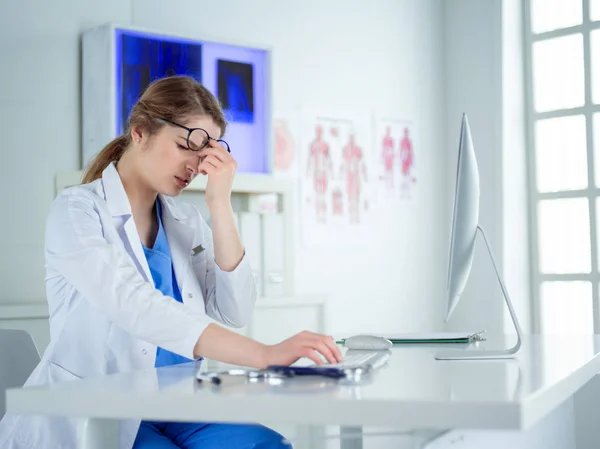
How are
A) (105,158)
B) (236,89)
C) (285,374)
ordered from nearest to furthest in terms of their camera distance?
(285,374)
(105,158)
(236,89)

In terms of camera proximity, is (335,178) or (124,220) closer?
(124,220)

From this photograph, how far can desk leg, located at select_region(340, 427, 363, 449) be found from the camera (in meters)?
1.65

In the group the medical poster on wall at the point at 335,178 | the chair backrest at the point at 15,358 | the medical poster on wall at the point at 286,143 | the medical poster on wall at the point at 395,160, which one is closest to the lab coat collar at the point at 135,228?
the chair backrest at the point at 15,358

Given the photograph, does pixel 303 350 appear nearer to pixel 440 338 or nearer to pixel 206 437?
pixel 206 437

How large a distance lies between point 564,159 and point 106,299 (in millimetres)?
3657

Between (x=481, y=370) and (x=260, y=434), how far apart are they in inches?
16.7

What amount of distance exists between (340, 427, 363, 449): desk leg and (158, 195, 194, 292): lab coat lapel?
0.55 meters

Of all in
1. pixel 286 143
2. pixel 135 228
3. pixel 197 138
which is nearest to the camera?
pixel 135 228

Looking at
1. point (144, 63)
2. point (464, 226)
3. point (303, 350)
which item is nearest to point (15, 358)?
point (303, 350)

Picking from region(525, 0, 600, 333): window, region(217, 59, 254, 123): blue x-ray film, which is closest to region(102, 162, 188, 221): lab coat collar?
region(217, 59, 254, 123): blue x-ray film

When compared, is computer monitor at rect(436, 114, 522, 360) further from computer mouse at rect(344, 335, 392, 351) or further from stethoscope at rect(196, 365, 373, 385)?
stethoscope at rect(196, 365, 373, 385)

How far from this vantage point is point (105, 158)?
209 centimetres

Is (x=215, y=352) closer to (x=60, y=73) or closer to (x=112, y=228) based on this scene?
(x=112, y=228)

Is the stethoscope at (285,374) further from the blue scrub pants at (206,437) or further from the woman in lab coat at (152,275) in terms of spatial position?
the blue scrub pants at (206,437)
